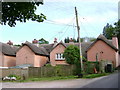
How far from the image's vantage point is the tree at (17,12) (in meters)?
7.07

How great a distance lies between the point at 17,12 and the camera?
715cm

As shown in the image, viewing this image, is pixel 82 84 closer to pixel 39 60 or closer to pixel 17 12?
pixel 17 12

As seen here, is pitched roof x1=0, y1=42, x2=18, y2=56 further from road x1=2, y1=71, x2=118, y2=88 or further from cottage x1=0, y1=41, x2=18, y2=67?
road x1=2, y1=71, x2=118, y2=88

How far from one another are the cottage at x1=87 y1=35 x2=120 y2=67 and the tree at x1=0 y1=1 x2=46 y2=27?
34.8m

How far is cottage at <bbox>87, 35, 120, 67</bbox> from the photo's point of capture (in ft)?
136

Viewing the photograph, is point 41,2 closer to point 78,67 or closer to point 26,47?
point 78,67

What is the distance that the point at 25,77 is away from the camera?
30.0 m

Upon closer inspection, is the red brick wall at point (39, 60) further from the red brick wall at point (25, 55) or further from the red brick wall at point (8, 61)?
the red brick wall at point (8, 61)

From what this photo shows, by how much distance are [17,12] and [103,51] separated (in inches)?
1430

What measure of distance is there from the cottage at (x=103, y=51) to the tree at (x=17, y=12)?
Answer: 3476 centimetres

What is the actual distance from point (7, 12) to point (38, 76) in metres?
25.7

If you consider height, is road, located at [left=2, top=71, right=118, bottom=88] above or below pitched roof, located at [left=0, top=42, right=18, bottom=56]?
below

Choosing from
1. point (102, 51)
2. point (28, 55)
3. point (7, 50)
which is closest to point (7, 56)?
point (7, 50)

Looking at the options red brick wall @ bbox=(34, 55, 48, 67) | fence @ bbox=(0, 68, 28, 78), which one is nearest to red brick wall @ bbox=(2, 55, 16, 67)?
red brick wall @ bbox=(34, 55, 48, 67)
